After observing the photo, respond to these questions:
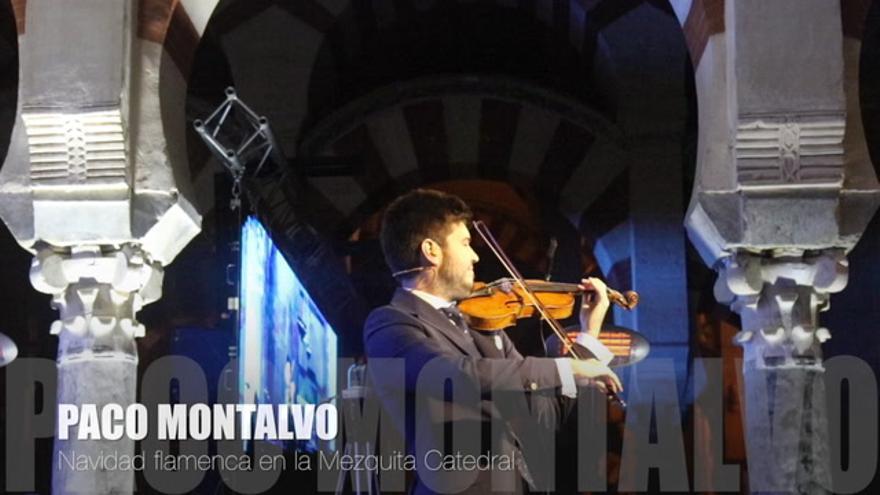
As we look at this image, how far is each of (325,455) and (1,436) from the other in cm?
220

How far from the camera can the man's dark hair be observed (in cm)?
381

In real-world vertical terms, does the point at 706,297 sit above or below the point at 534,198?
below

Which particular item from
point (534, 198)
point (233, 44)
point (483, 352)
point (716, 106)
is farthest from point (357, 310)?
point (483, 352)

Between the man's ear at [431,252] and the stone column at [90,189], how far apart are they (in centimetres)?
157

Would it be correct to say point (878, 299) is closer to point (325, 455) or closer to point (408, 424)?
point (325, 455)

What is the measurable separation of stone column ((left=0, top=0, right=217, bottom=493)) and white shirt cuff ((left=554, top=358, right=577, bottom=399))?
209 centimetres

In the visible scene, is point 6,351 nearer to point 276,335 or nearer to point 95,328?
point 276,335

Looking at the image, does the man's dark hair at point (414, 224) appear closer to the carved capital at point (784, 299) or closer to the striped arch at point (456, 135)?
the carved capital at point (784, 299)

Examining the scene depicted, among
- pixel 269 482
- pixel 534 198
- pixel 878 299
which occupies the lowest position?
pixel 269 482

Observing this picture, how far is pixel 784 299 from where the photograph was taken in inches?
194

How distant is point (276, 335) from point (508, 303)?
2834 millimetres

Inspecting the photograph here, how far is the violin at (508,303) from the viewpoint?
14.1 ft

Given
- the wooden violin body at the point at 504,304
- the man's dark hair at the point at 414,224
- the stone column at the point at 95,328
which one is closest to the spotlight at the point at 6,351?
the stone column at the point at 95,328

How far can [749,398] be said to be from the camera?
16.2ft
